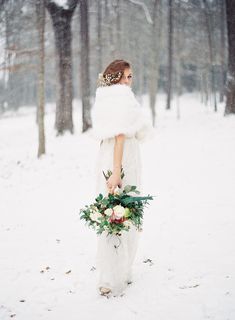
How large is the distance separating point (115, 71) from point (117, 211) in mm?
1488

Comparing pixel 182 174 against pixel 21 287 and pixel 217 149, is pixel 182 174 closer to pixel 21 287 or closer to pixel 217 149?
pixel 217 149

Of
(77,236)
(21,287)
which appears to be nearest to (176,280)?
(21,287)

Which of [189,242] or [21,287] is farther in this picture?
[189,242]

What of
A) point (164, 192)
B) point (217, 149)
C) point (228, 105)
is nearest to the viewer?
point (164, 192)

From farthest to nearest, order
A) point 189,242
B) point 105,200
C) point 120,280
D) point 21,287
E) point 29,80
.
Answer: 1. point 29,80
2. point 189,242
3. point 21,287
4. point 120,280
5. point 105,200

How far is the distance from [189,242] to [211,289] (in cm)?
147

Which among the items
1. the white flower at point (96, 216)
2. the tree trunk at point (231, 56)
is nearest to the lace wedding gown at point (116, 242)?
the white flower at point (96, 216)

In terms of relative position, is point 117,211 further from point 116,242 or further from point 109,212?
point 116,242

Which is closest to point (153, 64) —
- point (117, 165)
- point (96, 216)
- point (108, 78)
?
point (108, 78)

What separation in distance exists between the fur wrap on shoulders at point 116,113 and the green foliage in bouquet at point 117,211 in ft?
2.03

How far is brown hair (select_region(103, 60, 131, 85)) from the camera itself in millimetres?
4098

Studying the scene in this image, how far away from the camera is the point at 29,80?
5462 cm

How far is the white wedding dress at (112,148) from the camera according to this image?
4066 mm

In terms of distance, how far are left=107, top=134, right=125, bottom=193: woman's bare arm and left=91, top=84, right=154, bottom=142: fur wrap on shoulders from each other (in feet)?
0.31
